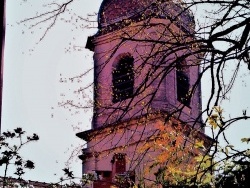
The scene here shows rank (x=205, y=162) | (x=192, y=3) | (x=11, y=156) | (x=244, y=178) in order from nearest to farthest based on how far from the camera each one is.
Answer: (x=244, y=178) → (x=205, y=162) → (x=192, y=3) → (x=11, y=156)

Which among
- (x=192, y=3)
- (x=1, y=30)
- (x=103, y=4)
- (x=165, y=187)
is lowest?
(x=165, y=187)

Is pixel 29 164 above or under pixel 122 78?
under

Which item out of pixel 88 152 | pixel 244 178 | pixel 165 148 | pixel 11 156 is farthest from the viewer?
pixel 88 152

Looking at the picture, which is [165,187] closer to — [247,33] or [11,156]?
[247,33]

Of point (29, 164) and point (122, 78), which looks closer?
point (29, 164)

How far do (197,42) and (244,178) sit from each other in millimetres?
2025

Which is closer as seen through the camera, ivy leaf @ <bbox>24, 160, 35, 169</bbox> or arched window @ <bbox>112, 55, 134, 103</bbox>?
ivy leaf @ <bbox>24, 160, 35, 169</bbox>

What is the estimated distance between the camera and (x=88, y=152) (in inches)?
907

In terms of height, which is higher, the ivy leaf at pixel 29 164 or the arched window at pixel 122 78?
the arched window at pixel 122 78

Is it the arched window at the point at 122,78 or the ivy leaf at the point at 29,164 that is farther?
the arched window at the point at 122,78

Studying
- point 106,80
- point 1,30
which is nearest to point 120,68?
point 106,80

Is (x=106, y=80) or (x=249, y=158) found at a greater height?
(x=106, y=80)

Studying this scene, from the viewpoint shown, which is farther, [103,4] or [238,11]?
→ [103,4]

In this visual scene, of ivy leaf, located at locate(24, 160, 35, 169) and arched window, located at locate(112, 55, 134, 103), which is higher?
arched window, located at locate(112, 55, 134, 103)
